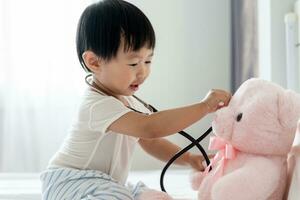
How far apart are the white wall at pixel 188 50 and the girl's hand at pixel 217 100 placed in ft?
5.24

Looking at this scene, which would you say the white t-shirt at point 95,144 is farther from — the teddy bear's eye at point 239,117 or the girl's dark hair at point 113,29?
the teddy bear's eye at point 239,117

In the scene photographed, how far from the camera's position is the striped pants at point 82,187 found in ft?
2.98

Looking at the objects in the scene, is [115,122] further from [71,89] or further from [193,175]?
[71,89]

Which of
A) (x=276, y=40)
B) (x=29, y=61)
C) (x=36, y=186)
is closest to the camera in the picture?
(x=36, y=186)

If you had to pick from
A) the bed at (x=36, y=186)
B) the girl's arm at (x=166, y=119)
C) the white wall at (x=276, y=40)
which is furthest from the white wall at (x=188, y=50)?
the girl's arm at (x=166, y=119)

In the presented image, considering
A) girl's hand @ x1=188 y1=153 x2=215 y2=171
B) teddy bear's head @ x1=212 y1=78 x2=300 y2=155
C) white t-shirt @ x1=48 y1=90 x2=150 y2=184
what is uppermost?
teddy bear's head @ x1=212 y1=78 x2=300 y2=155

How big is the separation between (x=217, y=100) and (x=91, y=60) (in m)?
0.31

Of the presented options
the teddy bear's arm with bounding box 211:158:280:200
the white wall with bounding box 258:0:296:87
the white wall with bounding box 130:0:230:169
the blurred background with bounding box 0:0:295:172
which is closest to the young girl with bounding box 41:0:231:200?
the teddy bear's arm with bounding box 211:158:280:200

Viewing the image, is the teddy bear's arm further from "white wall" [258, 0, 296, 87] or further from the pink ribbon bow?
"white wall" [258, 0, 296, 87]

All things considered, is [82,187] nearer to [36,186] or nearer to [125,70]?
[125,70]

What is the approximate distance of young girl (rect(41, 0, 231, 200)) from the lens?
0.93 meters

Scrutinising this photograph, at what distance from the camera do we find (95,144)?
101 cm

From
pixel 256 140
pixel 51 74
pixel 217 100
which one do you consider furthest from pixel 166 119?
pixel 51 74

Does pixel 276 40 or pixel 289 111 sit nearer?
pixel 289 111
